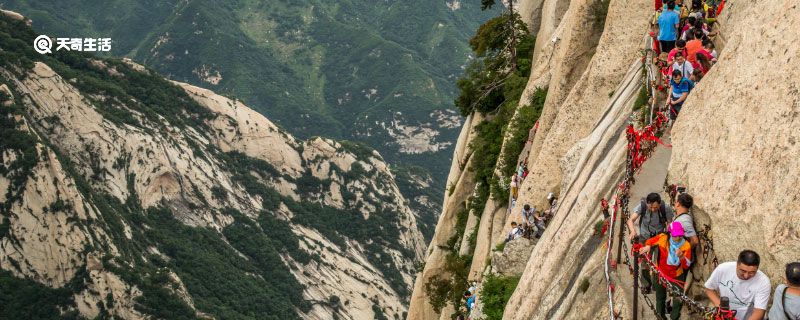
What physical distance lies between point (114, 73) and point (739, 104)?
176m

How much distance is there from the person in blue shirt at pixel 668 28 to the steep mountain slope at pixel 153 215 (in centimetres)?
10704

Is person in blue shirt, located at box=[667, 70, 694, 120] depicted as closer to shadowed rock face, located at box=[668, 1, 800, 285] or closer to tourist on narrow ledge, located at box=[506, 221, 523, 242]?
shadowed rock face, located at box=[668, 1, 800, 285]

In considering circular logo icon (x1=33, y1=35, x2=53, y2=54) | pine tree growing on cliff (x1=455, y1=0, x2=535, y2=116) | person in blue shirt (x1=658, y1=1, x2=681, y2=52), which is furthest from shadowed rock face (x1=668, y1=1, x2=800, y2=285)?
circular logo icon (x1=33, y1=35, x2=53, y2=54)

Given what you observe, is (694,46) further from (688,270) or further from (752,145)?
(688,270)

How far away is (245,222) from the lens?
17100 cm

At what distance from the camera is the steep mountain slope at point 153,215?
4604 inches

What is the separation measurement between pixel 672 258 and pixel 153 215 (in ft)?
486

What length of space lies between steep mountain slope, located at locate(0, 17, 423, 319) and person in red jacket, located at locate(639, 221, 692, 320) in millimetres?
110795

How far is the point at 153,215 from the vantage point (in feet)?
496

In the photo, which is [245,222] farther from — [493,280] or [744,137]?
[744,137]

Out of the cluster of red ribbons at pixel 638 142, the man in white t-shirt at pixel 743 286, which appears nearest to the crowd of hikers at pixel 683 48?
the cluster of red ribbons at pixel 638 142

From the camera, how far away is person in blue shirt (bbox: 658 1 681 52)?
20547mm

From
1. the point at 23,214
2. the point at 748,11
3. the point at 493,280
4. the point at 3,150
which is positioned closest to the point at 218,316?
the point at 23,214

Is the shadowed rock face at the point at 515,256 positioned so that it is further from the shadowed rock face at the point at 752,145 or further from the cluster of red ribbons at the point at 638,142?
the shadowed rock face at the point at 752,145
